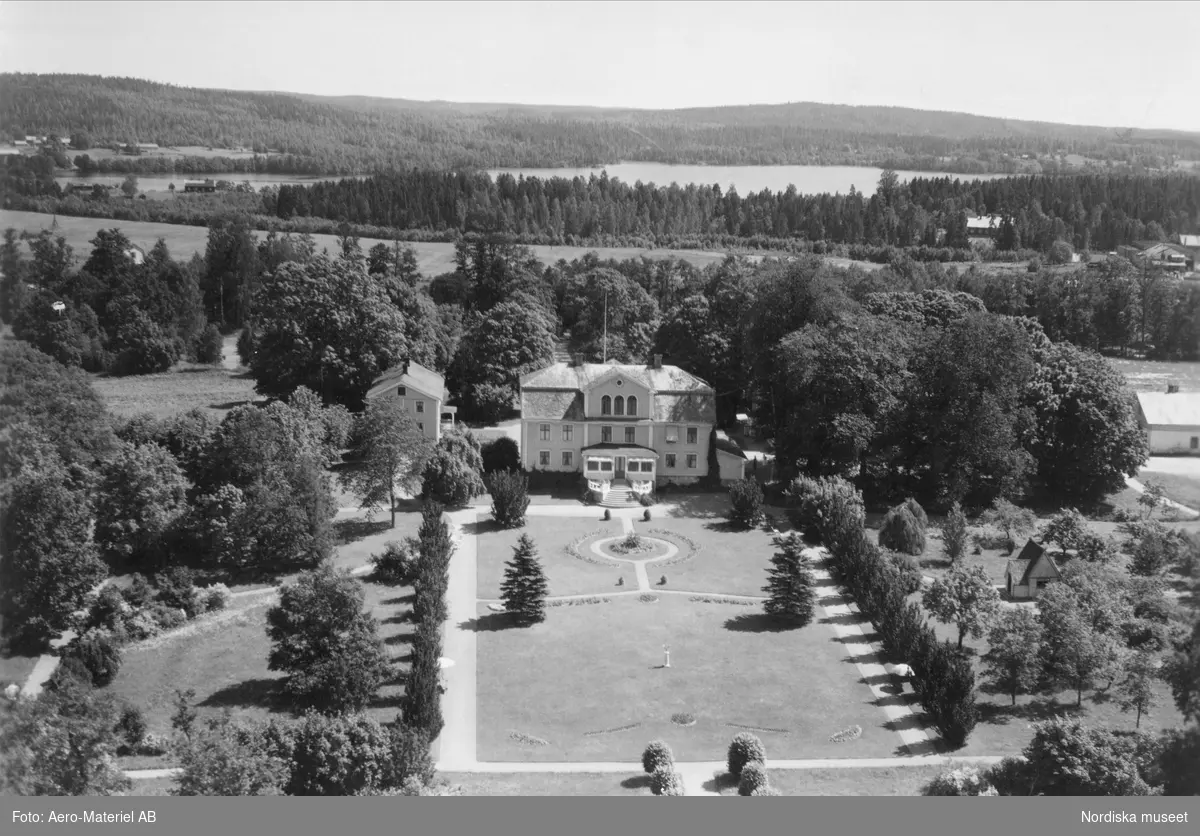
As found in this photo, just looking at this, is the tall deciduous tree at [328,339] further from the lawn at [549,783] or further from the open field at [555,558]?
the lawn at [549,783]

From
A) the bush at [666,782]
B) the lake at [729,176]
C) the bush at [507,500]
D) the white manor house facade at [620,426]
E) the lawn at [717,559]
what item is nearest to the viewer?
the bush at [666,782]

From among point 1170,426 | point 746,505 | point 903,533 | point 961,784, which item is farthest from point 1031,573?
point 1170,426

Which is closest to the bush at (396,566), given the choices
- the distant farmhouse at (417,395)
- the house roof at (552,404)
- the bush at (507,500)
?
the bush at (507,500)

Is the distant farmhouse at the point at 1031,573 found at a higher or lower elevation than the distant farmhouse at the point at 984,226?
lower

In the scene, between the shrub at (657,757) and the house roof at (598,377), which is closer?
the shrub at (657,757)

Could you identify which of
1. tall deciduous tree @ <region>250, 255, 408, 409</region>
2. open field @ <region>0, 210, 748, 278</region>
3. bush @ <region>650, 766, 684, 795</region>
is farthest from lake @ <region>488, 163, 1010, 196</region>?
bush @ <region>650, 766, 684, 795</region>

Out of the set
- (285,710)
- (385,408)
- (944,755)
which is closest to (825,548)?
(944,755)
